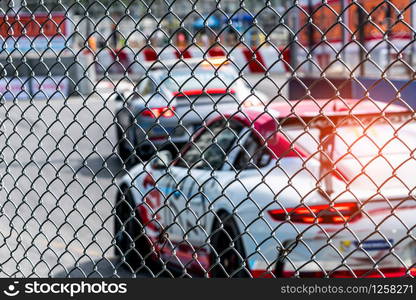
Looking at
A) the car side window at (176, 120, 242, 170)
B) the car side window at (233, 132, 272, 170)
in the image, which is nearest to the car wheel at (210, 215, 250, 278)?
the car side window at (233, 132, 272, 170)

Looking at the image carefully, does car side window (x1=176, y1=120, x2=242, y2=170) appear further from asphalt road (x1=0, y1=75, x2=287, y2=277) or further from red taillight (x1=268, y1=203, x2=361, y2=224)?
red taillight (x1=268, y1=203, x2=361, y2=224)

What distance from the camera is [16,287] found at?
4.18 meters

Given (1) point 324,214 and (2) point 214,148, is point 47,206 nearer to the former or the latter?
(2) point 214,148

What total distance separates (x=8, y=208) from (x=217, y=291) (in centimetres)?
489

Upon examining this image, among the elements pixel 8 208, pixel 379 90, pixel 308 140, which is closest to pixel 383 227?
pixel 308 140

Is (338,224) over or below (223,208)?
over

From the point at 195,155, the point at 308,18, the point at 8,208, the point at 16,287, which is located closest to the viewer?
the point at 308,18

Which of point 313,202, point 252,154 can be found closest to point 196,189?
point 252,154

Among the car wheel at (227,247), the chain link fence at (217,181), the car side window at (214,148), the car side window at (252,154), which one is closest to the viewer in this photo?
the chain link fence at (217,181)

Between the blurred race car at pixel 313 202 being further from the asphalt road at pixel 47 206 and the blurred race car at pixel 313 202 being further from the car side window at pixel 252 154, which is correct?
the asphalt road at pixel 47 206

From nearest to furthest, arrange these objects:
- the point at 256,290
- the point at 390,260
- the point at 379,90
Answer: the point at 256,290
the point at 390,260
the point at 379,90

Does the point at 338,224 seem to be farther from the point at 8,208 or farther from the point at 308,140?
the point at 8,208

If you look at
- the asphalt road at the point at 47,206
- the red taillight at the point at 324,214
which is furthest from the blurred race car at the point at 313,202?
the asphalt road at the point at 47,206

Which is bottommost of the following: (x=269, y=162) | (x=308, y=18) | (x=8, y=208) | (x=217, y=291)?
(x=8, y=208)
